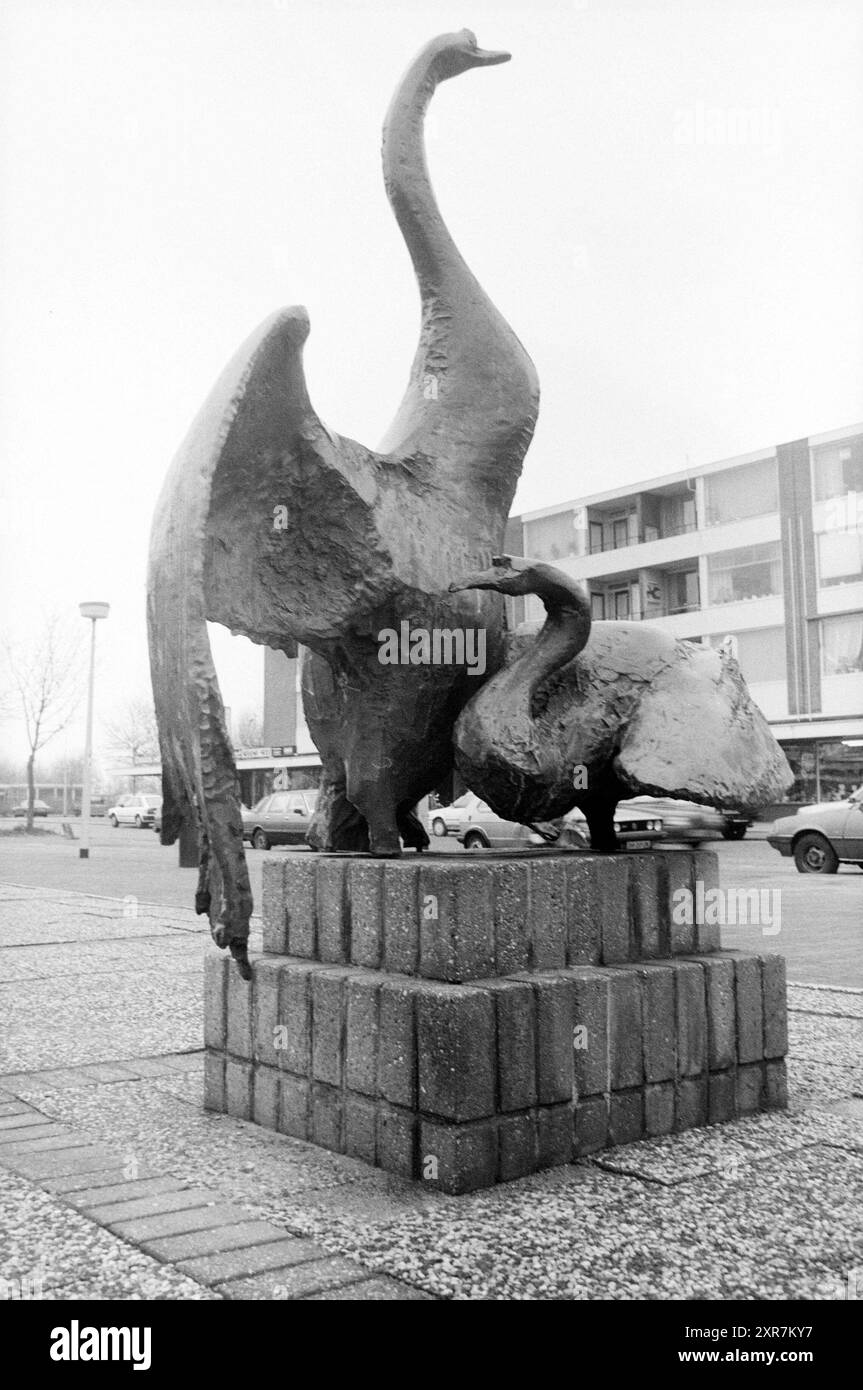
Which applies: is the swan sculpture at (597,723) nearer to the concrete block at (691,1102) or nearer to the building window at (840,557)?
the concrete block at (691,1102)

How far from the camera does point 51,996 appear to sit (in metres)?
7.16

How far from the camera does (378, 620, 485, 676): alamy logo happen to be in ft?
13.8

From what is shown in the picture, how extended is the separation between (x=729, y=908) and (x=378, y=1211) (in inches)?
397

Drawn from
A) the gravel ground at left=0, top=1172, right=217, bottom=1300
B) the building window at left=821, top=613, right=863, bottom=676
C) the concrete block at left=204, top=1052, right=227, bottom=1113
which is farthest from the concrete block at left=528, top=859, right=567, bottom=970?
the building window at left=821, top=613, right=863, bottom=676

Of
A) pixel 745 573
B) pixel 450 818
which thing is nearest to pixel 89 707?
pixel 450 818

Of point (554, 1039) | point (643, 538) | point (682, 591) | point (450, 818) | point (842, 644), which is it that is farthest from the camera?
point (682, 591)

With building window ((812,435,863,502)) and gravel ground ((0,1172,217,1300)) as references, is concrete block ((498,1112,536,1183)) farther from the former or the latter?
building window ((812,435,863,502))

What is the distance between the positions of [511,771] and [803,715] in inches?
1014

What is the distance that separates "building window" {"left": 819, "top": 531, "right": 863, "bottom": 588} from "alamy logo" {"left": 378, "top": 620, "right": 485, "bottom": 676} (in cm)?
2572

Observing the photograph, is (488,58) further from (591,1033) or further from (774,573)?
(774,573)

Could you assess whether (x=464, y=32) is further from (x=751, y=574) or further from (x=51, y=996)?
(x=751, y=574)

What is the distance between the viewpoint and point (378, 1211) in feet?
11.0

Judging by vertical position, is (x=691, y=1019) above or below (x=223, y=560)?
below
